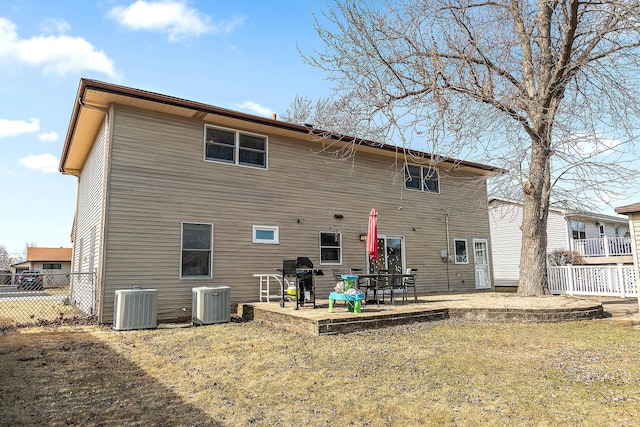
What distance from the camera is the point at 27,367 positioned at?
5.31 metres

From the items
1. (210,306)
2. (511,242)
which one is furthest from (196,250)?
(511,242)

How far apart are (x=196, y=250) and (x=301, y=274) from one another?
2798 millimetres

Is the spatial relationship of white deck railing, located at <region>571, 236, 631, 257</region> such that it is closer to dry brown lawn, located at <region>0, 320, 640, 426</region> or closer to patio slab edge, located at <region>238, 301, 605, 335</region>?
patio slab edge, located at <region>238, 301, 605, 335</region>

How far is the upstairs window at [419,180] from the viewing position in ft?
45.7

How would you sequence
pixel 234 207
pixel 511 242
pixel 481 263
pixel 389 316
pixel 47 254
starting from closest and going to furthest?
pixel 389 316
pixel 234 207
pixel 481 263
pixel 511 242
pixel 47 254

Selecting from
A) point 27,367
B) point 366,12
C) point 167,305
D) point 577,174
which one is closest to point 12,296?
point 167,305

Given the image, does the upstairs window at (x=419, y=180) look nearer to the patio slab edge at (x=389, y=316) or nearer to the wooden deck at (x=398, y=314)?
the wooden deck at (x=398, y=314)

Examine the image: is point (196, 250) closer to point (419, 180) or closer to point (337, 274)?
point (337, 274)

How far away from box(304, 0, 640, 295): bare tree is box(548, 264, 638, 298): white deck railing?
5465 mm

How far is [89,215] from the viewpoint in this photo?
1152 centimetres

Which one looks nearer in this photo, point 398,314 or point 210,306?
point 398,314

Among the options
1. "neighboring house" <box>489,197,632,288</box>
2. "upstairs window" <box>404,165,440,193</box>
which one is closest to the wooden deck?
"upstairs window" <box>404,165,440,193</box>

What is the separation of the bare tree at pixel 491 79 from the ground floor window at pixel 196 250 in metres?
4.26

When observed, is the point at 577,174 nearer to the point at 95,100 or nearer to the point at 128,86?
the point at 128,86
